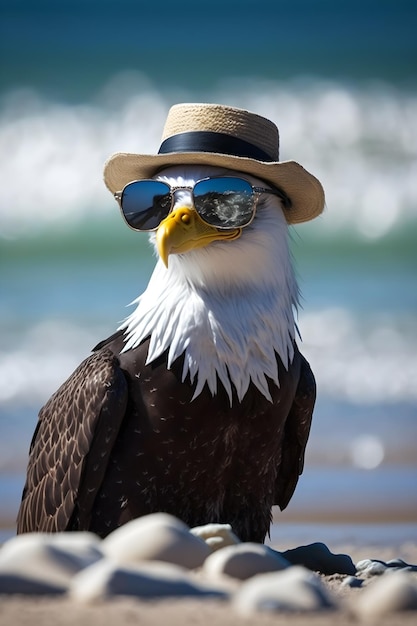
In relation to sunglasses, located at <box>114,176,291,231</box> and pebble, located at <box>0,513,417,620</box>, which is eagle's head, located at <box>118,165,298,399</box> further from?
pebble, located at <box>0,513,417,620</box>

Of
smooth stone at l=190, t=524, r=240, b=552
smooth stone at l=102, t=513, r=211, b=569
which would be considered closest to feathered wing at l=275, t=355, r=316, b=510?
smooth stone at l=190, t=524, r=240, b=552

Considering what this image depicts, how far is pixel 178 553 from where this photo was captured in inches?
116

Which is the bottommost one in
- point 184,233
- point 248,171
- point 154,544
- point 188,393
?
point 154,544

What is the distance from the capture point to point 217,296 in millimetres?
4504

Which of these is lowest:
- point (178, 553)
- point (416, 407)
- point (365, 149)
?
point (178, 553)

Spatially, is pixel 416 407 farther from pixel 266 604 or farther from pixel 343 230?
pixel 266 604

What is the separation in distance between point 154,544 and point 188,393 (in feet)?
5.17

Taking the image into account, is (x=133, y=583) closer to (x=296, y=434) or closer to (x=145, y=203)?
(x=145, y=203)

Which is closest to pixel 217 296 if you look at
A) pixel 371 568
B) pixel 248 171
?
pixel 248 171

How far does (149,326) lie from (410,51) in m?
17.0

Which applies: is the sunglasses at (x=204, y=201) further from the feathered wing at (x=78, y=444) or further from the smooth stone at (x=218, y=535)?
the smooth stone at (x=218, y=535)

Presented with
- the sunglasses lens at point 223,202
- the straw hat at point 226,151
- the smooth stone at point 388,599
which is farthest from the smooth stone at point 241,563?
the straw hat at point 226,151

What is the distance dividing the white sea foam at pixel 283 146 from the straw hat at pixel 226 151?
1330cm

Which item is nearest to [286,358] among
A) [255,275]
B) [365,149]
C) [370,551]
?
[255,275]
